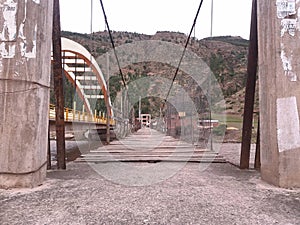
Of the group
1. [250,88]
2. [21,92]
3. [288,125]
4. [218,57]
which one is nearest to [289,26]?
[288,125]

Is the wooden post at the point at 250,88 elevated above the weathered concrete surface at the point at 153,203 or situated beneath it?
elevated above

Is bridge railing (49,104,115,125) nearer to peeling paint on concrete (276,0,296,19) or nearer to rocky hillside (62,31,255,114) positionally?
rocky hillside (62,31,255,114)

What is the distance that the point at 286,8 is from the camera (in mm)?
2266

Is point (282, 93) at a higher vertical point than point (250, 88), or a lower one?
lower

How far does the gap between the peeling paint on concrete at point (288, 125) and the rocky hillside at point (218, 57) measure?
10.9 ft

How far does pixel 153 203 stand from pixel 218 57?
54.2 ft

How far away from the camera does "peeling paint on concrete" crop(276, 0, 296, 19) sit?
226cm

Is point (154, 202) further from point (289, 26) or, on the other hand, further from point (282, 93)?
point (289, 26)

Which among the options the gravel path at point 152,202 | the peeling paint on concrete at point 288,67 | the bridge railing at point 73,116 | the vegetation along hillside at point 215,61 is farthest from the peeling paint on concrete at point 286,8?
the bridge railing at point 73,116

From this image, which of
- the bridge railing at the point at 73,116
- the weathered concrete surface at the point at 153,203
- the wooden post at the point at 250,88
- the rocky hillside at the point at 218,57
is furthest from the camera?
the rocky hillside at the point at 218,57

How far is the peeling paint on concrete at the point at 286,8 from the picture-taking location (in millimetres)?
2260

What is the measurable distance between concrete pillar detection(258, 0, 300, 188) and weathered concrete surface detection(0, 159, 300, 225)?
0.19m

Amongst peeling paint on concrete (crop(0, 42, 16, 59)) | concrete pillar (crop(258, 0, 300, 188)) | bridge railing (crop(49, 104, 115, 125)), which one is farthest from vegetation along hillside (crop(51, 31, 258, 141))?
peeling paint on concrete (crop(0, 42, 16, 59))

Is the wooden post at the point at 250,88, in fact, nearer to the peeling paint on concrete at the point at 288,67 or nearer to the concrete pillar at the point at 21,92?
the peeling paint on concrete at the point at 288,67
